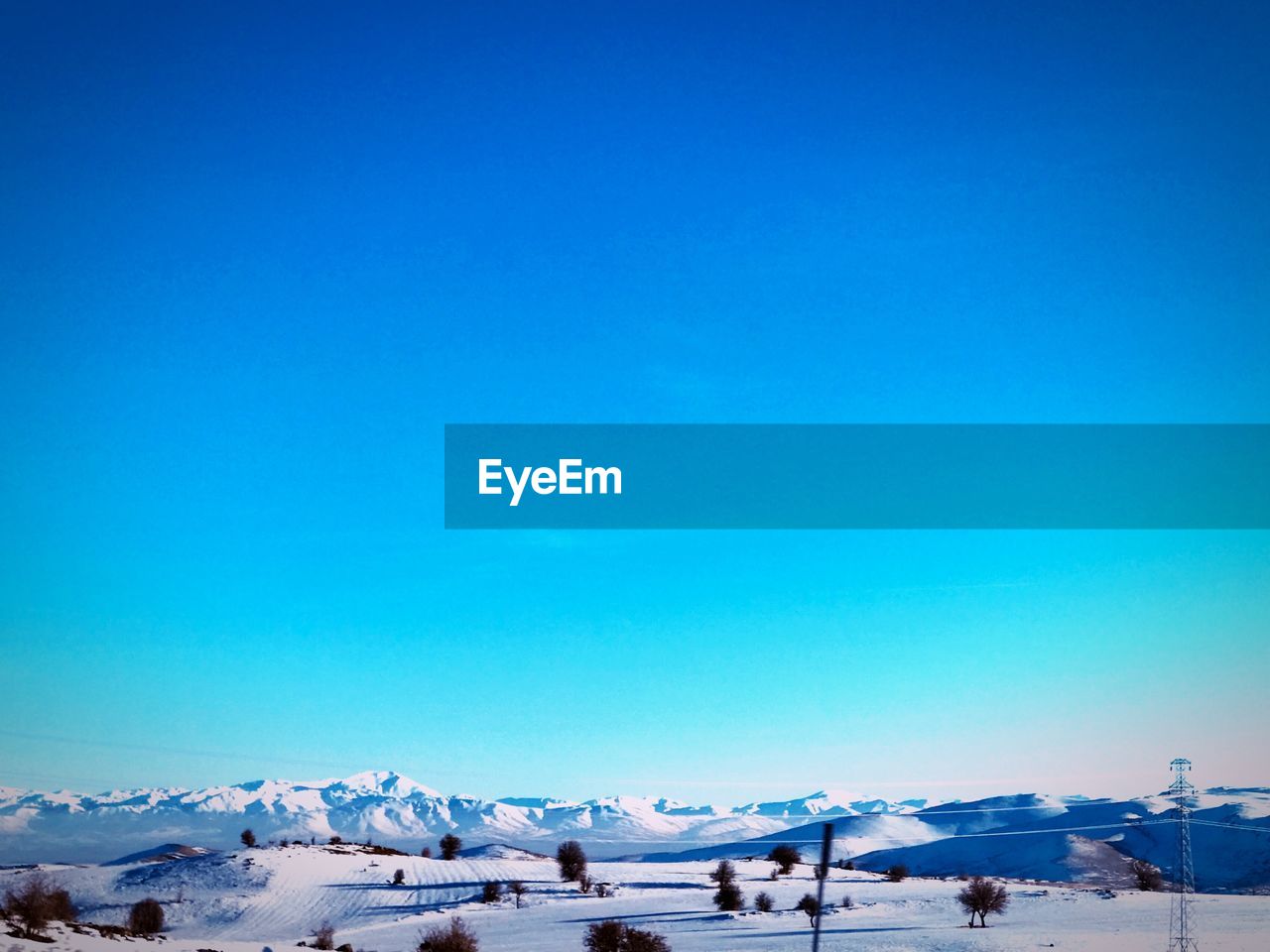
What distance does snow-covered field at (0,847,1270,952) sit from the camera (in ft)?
177

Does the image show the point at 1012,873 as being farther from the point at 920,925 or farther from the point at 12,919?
the point at 12,919

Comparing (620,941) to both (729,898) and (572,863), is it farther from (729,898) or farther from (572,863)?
(572,863)

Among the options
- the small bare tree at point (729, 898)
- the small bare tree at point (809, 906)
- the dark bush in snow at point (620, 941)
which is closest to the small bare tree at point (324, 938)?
the dark bush in snow at point (620, 941)

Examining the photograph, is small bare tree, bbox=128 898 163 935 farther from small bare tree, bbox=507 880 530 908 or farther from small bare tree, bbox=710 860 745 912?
small bare tree, bbox=710 860 745 912

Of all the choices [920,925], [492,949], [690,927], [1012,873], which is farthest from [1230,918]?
[1012,873]

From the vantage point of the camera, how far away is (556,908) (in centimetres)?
7012

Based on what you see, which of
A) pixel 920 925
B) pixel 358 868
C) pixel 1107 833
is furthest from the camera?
pixel 1107 833

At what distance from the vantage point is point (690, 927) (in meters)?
60.8

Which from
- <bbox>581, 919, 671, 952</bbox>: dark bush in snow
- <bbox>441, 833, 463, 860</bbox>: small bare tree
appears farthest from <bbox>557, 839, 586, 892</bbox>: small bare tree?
<bbox>581, 919, 671, 952</bbox>: dark bush in snow

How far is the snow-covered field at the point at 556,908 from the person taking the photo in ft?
177

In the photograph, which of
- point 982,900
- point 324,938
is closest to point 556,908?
point 324,938

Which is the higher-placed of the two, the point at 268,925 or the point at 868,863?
the point at 268,925

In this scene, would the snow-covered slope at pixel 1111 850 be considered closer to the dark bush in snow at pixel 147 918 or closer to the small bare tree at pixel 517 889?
the small bare tree at pixel 517 889

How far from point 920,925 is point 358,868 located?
1894 inches
